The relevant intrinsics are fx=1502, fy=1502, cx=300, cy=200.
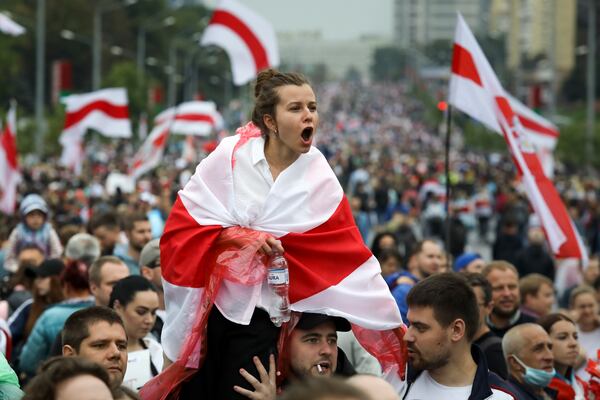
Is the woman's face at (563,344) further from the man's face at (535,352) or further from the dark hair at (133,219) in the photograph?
the dark hair at (133,219)

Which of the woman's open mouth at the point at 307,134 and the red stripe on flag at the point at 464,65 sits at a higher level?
the red stripe on flag at the point at 464,65

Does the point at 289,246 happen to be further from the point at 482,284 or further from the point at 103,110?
the point at 103,110

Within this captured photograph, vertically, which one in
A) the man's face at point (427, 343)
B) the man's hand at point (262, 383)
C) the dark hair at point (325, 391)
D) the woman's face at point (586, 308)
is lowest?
the woman's face at point (586, 308)

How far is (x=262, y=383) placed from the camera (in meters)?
5.46

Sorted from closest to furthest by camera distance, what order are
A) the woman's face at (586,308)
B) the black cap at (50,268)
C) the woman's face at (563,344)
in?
1. the woman's face at (563,344)
2. the black cap at (50,268)
3. the woman's face at (586,308)

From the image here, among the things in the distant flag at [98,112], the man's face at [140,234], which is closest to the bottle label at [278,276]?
the man's face at [140,234]

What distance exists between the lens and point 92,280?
340 inches

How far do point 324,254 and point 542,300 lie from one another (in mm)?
5283

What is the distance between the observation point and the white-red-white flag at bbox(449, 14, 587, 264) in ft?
33.2

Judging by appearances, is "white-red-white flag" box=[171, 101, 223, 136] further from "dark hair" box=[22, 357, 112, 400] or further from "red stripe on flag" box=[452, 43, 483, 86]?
"dark hair" box=[22, 357, 112, 400]

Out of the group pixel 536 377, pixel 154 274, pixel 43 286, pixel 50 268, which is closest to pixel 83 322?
pixel 536 377

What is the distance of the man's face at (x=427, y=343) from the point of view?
5809mm

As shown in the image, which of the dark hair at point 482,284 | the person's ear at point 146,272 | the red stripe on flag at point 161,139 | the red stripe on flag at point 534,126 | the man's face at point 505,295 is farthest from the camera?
the red stripe on flag at point 161,139

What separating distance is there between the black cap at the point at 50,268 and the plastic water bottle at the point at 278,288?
4.46 metres
